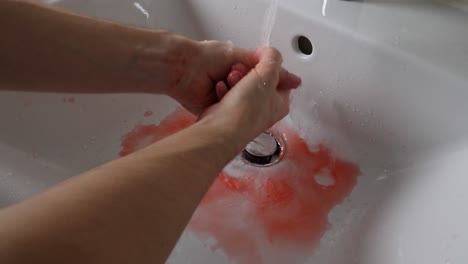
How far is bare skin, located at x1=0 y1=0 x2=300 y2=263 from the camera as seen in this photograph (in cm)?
23

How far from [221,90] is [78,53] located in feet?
0.47

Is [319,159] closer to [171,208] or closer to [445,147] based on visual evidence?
[445,147]

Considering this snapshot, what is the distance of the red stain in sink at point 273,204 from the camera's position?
43 centimetres

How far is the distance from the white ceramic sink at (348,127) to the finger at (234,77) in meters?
0.06

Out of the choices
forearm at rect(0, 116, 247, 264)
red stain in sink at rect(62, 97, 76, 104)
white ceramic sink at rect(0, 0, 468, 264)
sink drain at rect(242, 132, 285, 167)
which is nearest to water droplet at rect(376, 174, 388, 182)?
white ceramic sink at rect(0, 0, 468, 264)

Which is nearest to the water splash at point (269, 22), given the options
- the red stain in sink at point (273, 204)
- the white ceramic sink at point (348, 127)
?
the white ceramic sink at point (348, 127)

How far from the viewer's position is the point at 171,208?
28 cm

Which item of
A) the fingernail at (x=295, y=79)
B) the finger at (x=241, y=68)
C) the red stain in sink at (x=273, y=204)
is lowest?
the red stain in sink at (x=273, y=204)

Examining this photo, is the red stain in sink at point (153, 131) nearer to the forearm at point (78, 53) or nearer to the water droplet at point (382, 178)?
the forearm at point (78, 53)

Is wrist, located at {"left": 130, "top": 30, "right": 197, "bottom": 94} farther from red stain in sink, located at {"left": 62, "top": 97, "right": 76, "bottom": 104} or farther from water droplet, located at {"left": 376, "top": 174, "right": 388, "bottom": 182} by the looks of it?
water droplet, located at {"left": 376, "top": 174, "right": 388, "bottom": 182}

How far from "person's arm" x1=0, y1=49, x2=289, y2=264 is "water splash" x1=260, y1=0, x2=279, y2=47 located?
177 millimetres

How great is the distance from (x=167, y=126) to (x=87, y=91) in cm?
13

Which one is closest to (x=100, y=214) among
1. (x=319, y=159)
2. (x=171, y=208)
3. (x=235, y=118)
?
(x=171, y=208)

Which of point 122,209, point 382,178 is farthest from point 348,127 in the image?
point 122,209
